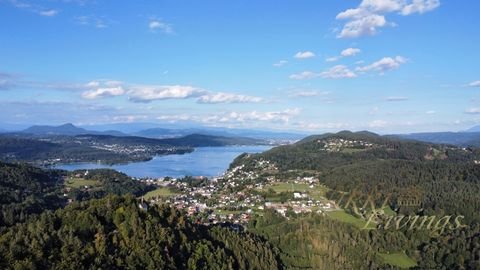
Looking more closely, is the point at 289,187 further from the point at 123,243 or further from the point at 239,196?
the point at 123,243

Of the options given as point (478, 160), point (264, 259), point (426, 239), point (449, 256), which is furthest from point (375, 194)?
point (478, 160)

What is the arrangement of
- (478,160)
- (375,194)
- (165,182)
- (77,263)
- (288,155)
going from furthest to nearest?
(288,155) → (478,160) → (165,182) → (375,194) → (77,263)

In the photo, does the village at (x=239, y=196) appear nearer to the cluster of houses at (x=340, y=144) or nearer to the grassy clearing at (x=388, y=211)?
the grassy clearing at (x=388, y=211)

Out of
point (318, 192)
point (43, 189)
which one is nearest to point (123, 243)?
point (318, 192)

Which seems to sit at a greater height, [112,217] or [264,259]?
[112,217]

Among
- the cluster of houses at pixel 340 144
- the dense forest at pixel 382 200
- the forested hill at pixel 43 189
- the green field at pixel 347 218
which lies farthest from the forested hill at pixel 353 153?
the green field at pixel 347 218

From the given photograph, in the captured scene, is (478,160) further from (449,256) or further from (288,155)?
(449,256)

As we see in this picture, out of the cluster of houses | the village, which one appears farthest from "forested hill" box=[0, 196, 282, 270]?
the cluster of houses
